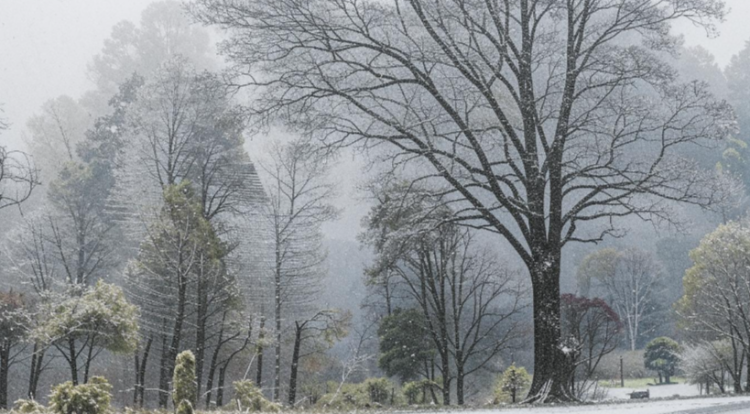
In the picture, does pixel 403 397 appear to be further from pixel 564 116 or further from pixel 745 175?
pixel 745 175

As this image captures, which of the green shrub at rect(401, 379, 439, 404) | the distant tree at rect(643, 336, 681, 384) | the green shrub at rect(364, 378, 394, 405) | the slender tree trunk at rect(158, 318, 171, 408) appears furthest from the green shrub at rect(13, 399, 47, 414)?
the distant tree at rect(643, 336, 681, 384)

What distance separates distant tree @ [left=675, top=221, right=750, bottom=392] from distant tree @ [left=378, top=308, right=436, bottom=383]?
30.3 feet

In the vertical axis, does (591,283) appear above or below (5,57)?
below

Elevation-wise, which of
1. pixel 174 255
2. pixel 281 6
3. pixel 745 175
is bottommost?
pixel 174 255

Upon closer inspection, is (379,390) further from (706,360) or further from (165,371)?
(706,360)

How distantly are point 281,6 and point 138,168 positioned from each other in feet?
45.8

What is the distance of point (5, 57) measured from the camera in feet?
202

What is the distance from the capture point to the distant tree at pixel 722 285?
73.3ft

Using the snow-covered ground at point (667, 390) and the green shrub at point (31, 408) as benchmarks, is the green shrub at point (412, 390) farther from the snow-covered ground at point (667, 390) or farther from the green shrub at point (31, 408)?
the green shrub at point (31, 408)

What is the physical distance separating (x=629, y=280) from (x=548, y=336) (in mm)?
35368

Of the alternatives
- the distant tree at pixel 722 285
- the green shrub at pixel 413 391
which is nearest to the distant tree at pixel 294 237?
the green shrub at pixel 413 391

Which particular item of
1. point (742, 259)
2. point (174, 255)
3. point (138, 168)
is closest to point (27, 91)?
point (138, 168)

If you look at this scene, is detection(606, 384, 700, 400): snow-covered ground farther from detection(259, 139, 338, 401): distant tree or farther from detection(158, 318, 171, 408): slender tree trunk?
detection(158, 318, 171, 408): slender tree trunk

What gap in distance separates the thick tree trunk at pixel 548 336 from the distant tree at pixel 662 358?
2548 centimetres
